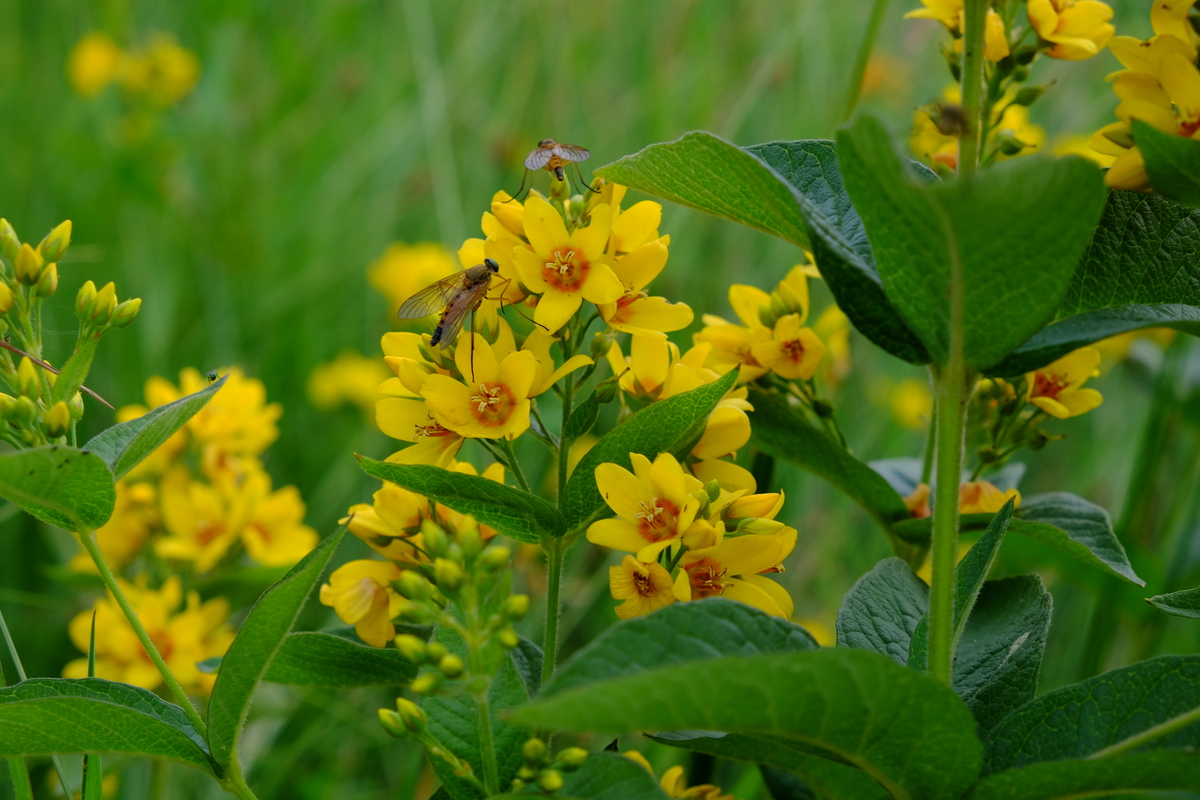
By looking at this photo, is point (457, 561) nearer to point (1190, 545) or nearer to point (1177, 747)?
point (1177, 747)

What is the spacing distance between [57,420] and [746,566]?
1.92 feet

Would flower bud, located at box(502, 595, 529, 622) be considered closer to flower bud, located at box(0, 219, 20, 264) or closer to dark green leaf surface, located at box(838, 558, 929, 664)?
dark green leaf surface, located at box(838, 558, 929, 664)

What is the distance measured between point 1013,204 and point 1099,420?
3.28 meters

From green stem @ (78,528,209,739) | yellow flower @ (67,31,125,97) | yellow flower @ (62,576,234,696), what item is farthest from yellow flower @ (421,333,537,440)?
yellow flower @ (67,31,125,97)

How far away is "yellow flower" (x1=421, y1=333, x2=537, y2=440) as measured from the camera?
788 mm

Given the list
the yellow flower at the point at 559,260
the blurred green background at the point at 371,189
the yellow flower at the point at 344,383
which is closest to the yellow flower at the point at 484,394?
the yellow flower at the point at 559,260

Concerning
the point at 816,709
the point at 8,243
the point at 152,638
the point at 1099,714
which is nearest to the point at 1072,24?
the point at 1099,714

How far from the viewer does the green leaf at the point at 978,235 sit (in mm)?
561

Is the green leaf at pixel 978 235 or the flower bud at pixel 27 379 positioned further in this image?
the flower bud at pixel 27 379

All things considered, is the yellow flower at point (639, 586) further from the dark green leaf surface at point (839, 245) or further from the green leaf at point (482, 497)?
the dark green leaf surface at point (839, 245)

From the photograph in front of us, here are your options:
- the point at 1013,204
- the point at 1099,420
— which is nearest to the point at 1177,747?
the point at 1013,204

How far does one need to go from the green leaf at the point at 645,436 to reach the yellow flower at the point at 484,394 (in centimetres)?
6

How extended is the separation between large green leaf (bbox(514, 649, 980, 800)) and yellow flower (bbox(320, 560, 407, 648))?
375 millimetres

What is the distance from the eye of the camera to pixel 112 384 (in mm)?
2807
